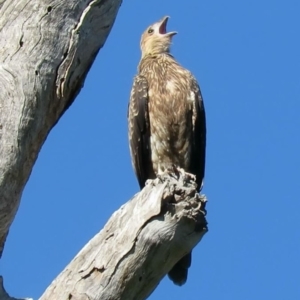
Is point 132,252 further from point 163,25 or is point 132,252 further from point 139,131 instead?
point 163,25

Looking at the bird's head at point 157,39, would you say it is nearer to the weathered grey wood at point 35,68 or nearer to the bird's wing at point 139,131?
the bird's wing at point 139,131

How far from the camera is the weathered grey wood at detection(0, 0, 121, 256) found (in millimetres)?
5789

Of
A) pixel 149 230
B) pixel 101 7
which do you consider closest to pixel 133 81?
pixel 101 7

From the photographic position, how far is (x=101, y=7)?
6.53 m

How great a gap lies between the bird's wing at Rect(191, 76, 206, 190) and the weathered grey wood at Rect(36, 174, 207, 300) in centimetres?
282

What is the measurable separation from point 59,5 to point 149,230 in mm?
1990

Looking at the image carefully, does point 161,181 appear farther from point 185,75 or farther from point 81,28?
point 185,75

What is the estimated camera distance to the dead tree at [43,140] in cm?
511

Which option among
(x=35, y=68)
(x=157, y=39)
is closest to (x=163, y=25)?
(x=157, y=39)

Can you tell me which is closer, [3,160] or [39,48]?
[3,160]

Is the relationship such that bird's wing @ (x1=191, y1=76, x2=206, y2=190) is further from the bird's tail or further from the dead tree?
the dead tree

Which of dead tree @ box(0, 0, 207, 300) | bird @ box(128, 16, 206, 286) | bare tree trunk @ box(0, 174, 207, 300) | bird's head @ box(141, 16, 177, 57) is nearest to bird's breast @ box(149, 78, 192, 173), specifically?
bird @ box(128, 16, 206, 286)

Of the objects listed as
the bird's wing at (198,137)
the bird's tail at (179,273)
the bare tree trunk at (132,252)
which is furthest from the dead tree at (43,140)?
the bird's wing at (198,137)

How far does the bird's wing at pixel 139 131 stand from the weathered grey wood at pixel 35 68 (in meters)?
1.69
